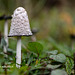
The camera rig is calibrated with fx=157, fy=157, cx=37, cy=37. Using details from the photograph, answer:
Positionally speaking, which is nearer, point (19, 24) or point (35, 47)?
point (19, 24)

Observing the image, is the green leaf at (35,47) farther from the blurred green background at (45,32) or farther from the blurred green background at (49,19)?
the blurred green background at (49,19)

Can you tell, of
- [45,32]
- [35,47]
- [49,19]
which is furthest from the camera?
[49,19]

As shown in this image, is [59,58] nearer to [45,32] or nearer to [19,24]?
[19,24]

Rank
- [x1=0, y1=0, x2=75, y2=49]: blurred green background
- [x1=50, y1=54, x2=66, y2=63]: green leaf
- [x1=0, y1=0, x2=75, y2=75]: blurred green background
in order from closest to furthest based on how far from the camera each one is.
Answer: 1. [x1=50, y1=54, x2=66, y2=63]: green leaf
2. [x1=0, y1=0, x2=75, y2=75]: blurred green background
3. [x1=0, y1=0, x2=75, y2=49]: blurred green background

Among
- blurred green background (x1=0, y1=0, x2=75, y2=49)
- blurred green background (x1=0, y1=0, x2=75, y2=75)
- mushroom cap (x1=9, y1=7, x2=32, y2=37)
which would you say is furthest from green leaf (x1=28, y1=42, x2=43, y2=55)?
blurred green background (x1=0, y1=0, x2=75, y2=49)

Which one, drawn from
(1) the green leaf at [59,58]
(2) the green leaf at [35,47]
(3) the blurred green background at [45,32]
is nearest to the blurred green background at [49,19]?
(3) the blurred green background at [45,32]

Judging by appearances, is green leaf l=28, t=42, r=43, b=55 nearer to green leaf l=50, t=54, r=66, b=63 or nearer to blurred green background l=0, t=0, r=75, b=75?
blurred green background l=0, t=0, r=75, b=75

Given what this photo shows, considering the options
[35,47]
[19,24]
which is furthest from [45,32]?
[19,24]

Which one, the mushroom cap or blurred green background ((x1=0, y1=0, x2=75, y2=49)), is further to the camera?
blurred green background ((x1=0, y1=0, x2=75, y2=49))

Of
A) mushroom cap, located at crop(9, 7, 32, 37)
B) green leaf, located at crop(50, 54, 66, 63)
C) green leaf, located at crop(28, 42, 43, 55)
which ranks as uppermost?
mushroom cap, located at crop(9, 7, 32, 37)

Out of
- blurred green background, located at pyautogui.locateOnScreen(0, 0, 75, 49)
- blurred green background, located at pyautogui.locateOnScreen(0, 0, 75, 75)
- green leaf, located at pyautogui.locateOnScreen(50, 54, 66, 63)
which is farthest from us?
blurred green background, located at pyautogui.locateOnScreen(0, 0, 75, 49)

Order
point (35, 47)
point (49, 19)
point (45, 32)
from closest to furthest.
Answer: point (35, 47)
point (45, 32)
point (49, 19)
